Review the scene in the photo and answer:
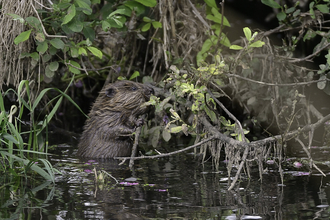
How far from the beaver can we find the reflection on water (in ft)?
2.16

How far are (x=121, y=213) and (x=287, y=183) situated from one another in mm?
1366

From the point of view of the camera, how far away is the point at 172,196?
3457mm

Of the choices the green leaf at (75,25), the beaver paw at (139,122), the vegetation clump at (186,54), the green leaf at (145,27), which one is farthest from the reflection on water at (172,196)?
the green leaf at (145,27)

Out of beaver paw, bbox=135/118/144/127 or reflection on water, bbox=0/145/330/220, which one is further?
beaver paw, bbox=135/118/144/127

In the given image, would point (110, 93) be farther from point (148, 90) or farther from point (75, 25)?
point (75, 25)

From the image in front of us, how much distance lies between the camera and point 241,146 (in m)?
3.81

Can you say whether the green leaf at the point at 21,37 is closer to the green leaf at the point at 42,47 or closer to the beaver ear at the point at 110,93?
the green leaf at the point at 42,47

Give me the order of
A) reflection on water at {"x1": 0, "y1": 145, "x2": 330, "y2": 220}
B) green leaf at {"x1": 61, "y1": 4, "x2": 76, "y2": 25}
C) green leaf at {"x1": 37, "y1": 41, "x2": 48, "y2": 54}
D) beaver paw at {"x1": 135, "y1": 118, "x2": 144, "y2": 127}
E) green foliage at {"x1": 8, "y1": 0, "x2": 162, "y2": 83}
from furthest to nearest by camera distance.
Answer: beaver paw at {"x1": 135, "y1": 118, "x2": 144, "y2": 127}
green leaf at {"x1": 37, "y1": 41, "x2": 48, "y2": 54}
green foliage at {"x1": 8, "y1": 0, "x2": 162, "y2": 83}
green leaf at {"x1": 61, "y1": 4, "x2": 76, "y2": 25}
reflection on water at {"x1": 0, "y1": 145, "x2": 330, "y2": 220}

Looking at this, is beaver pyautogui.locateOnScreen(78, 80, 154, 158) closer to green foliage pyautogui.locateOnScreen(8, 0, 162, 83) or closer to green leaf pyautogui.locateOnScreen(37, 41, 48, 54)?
green foliage pyautogui.locateOnScreen(8, 0, 162, 83)

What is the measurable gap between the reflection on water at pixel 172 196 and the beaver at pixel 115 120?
0.66 meters

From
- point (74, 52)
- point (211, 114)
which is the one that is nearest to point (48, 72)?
point (74, 52)

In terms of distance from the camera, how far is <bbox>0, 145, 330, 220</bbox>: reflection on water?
3010 millimetres

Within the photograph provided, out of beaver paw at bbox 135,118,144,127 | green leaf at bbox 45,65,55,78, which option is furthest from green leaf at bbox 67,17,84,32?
beaver paw at bbox 135,118,144,127

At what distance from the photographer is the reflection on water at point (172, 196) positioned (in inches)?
118
